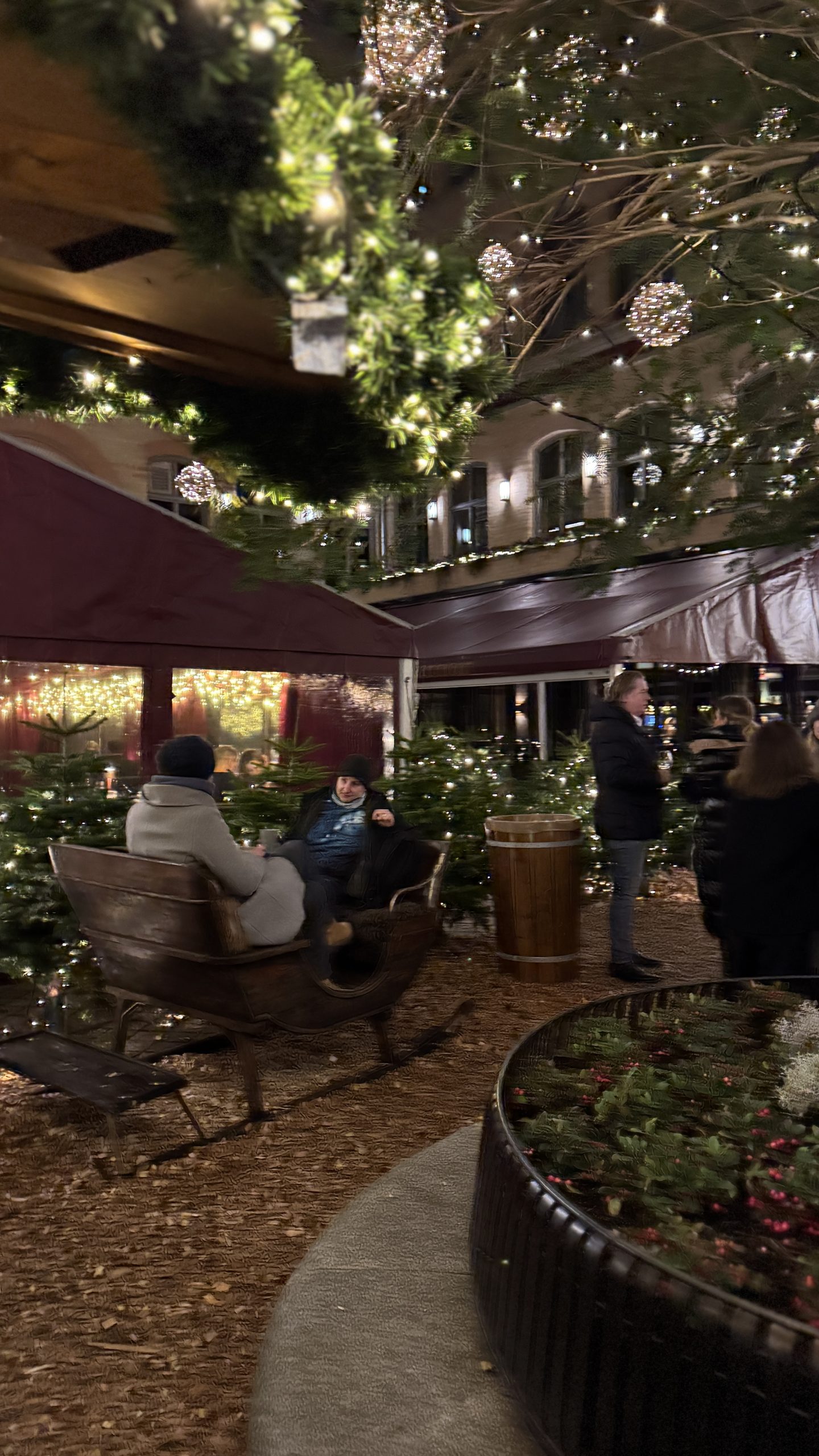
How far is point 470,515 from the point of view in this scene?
20.8m

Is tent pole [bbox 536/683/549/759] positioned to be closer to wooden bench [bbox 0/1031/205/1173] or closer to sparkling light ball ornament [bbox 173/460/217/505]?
wooden bench [bbox 0/1031/205/1173]

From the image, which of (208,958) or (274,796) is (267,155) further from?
(274,796)

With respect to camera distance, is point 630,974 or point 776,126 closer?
point 776,126

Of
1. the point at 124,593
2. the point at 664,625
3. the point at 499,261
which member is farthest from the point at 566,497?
the point at 664,625

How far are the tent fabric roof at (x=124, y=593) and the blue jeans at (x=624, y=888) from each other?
360cm

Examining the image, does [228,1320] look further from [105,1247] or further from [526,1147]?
[526,1147]

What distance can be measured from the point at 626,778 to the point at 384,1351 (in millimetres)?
4864

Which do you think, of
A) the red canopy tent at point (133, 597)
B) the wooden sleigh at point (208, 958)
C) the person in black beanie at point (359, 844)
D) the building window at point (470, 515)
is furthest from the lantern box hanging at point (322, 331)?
the building window at point (470, 515)

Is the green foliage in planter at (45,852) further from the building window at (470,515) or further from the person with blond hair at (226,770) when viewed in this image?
the building window at (470,515)

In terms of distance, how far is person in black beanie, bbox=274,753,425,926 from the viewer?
6645mm

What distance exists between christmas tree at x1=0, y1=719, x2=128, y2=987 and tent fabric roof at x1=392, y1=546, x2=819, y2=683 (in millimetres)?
7021

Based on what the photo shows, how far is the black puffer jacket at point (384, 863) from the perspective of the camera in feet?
21.7

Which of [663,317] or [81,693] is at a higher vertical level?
[663,317]

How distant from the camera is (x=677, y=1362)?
6.51 ft
